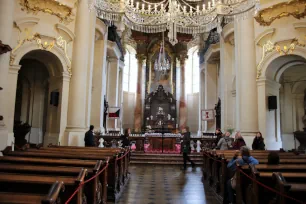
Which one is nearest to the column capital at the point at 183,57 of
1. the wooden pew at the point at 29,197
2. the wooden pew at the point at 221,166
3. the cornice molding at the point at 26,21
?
the cornice molding at the point at 26,21

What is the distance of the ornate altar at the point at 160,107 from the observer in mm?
20328

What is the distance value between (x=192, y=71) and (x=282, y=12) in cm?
1285

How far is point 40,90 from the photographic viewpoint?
11266mm

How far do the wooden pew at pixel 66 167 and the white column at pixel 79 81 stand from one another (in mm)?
5429

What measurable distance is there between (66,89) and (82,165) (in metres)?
6.32

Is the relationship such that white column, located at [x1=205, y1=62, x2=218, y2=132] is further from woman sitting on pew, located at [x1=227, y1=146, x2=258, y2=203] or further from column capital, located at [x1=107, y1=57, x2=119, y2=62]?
woman sitting on pew, located at [x1=227, y1=146, x2=258, y2=203]

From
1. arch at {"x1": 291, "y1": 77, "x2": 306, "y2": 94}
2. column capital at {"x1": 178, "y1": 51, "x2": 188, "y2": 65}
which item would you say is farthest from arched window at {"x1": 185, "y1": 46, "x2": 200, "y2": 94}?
arch at {"x1": 291, "y1": 77, "x2": 306, "y2": 94}

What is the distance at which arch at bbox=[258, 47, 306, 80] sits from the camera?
29.3 ft

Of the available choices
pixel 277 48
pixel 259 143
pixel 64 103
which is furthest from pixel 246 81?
pixel 64 103

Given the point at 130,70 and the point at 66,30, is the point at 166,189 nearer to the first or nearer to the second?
the point at 66,30

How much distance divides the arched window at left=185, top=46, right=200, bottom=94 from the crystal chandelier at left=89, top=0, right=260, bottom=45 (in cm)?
1375

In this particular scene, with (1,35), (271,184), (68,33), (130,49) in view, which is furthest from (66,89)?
(130,49)

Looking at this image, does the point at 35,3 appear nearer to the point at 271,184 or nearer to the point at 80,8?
the point at 80,8

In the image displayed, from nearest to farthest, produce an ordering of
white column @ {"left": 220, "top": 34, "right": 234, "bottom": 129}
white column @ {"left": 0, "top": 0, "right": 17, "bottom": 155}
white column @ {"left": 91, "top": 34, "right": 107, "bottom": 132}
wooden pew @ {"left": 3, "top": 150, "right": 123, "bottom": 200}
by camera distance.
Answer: wooden pew @ {"left": 3, "top": 150, "right": 123, "bottom": 200} → white column @ {"left": 0, "top": 0, "right": 17, "bottom": 155} → white column @ {"left": 91, "top": 34, "right": 107, "bottom": 132} → white column @ {"left": 220, "top": 34, "right": 234, "bottom": 129}
